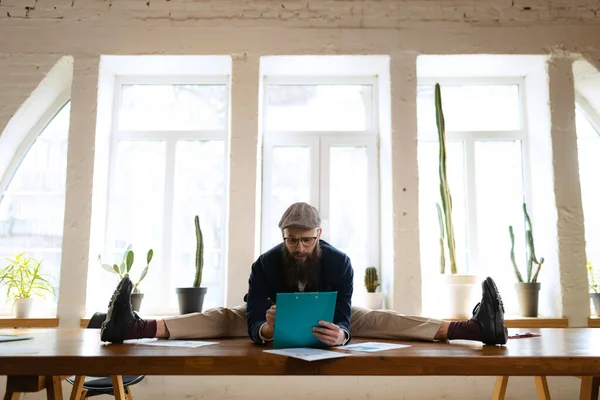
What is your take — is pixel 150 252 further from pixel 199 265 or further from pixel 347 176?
pixel 347 176

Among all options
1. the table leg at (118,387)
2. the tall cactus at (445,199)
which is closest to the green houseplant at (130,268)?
the table leg at (118,387)

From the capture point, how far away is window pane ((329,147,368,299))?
4.02 m

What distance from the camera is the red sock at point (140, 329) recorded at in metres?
2.02

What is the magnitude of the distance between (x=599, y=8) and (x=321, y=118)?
219cm

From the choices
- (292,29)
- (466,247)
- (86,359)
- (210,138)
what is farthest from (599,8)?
(86,359)

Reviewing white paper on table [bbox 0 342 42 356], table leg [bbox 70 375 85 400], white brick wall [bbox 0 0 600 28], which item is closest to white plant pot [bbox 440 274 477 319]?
white brick wall [bbox 0 0 600 28]

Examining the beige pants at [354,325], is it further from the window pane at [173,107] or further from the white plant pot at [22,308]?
the window pane at [173,107]

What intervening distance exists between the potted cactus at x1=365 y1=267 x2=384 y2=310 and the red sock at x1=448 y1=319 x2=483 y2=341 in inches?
62.1

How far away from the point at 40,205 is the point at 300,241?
270cm

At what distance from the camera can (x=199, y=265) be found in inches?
142

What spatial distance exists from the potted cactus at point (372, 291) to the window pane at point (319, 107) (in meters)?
1.17

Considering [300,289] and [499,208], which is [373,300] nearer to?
[499,208]

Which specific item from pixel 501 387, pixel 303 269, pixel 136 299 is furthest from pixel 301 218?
pixel 136 299

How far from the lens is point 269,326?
1951 millimetres
